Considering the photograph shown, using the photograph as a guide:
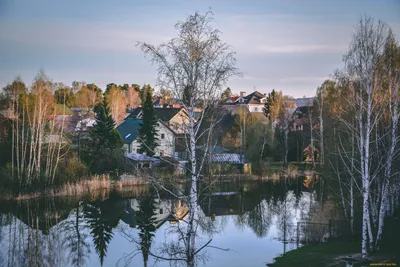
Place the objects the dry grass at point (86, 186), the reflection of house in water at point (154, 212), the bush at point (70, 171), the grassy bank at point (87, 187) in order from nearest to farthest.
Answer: the reflection of house in water at point (154, 212) < the grassy bank at point (87, 187) < the dry grass at point (86, 186) < the bush at point (70, 171)

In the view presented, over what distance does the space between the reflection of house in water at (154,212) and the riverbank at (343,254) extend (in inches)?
359

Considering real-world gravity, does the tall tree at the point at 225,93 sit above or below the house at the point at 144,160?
above

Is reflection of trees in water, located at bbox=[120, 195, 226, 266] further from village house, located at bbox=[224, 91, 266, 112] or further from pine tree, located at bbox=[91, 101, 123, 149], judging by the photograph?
village house, located at bbox=[224, 91, 266, 112]

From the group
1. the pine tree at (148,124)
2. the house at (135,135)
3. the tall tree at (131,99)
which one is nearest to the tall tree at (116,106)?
the tall tree at (131,99)

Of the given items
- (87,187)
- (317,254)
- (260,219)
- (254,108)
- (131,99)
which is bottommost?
(260,219)

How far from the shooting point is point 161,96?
51.4ft

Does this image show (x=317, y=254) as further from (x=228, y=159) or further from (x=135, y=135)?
(x=135, y=135)

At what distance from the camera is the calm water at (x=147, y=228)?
A: 2002cm

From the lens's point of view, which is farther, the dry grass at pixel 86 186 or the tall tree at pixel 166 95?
the dry grass at pixel 86 186

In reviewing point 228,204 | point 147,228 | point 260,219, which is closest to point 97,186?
point 228,204

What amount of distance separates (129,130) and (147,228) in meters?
28.1

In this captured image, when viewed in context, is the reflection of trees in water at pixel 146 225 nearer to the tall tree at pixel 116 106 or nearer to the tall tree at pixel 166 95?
the tall tree at pixel 166 95

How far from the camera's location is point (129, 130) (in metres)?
53.0

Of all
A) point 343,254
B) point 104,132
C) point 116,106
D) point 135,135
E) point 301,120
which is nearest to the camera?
point 343,254
